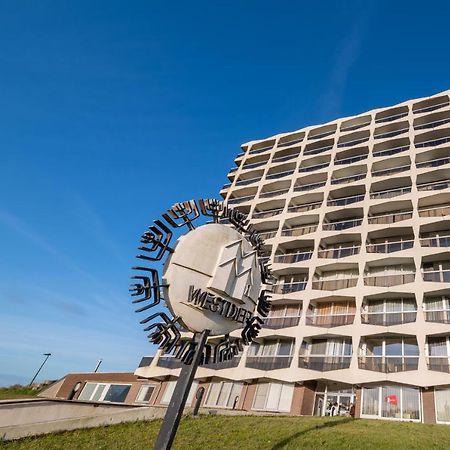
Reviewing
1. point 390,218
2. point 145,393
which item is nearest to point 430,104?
point 390,218

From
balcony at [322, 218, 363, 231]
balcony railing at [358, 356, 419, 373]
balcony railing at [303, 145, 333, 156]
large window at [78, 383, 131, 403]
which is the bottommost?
large window at [78, 383, 131, 403]

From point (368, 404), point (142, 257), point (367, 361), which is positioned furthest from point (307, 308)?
point (142, 257)

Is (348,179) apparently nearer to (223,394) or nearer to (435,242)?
(435,242)

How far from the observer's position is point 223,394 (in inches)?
1126

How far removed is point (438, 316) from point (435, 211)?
9.54 meters

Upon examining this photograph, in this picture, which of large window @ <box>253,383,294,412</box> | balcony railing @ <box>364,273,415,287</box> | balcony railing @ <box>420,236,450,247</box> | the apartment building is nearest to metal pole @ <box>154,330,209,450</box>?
the apartment building

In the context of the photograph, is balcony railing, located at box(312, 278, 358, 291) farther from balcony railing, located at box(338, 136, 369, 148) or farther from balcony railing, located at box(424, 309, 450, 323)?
balcony railing, located at box(338, 136, 369, 148)

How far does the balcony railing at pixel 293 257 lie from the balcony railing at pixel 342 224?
10.7ft

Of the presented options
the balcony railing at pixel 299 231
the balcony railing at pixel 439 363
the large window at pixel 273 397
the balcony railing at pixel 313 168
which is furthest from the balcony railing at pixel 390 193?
the large window at pixel 273 397

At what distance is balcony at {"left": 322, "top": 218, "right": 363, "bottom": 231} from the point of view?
3282 centimetres

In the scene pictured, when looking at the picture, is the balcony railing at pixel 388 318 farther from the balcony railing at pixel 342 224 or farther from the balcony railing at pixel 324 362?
the balcony railing at pixel 342 224

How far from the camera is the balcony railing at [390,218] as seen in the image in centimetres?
3100

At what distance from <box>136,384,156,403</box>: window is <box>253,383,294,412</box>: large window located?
10.0 m

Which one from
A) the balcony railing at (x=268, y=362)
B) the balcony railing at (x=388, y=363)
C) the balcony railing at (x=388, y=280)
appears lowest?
the balcony railing at (x=268, y=362)
